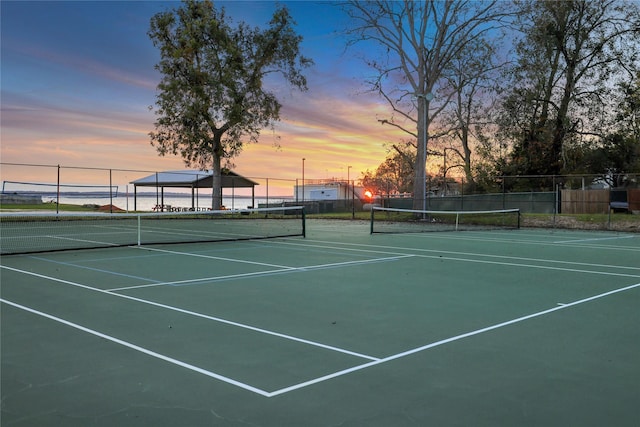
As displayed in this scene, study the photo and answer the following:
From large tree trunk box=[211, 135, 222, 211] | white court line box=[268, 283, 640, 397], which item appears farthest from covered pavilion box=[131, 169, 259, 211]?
white court line box=[268, 283, 640, 397]

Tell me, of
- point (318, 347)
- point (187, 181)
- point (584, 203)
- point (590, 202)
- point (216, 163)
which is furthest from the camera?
point (187, 181)

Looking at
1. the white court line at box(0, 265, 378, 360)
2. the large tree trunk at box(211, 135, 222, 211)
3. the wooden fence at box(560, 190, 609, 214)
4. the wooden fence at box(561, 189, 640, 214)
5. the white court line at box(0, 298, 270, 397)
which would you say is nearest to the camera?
the white court line at box(0, 298, 270, 397)

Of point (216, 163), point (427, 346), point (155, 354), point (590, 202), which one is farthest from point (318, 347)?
point (216, 163)

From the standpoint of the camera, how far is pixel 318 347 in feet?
16.5

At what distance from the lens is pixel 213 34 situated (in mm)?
35969

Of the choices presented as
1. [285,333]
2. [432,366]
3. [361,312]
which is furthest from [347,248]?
[432,366]

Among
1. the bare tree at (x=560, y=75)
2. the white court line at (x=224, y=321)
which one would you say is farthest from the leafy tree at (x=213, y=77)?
the white court line at (x=224, y=321)

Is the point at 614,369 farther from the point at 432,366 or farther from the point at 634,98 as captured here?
the point at 634,98

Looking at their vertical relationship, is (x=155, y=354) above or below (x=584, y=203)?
below

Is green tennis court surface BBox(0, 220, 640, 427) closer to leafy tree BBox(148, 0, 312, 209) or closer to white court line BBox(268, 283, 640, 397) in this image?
white court line BBox(268, 283, 640, 397)

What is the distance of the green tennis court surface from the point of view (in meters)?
3.53

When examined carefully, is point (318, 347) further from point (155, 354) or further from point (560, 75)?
point (560, 75)

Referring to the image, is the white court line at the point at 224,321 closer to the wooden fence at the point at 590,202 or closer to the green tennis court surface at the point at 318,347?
the green tennis court surface at the point at 318,347

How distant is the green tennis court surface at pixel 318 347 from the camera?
11.6 ft
